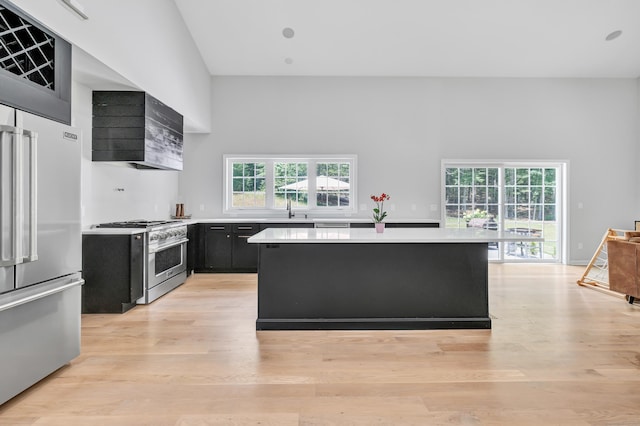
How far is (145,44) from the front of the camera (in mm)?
4035

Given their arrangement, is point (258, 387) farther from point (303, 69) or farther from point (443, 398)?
point (303, 69)

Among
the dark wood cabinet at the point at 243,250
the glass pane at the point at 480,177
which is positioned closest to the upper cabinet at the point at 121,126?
the dark wood cabinet at the point at 243,250

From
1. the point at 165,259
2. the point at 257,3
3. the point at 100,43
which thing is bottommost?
the point at 165,259

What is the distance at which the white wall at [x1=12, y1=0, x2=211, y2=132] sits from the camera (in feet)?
9.07

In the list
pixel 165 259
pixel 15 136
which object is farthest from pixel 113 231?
pixel 15 136

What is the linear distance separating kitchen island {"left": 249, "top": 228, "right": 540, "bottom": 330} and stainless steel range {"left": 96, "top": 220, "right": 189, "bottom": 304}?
165cm

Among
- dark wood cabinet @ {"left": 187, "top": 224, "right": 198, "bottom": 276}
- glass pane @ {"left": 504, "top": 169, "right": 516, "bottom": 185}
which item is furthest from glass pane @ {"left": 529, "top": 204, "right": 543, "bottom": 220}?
dark wood cabinet @ {"left": 187, "top": 224, "right": 198, "bottom": 276}

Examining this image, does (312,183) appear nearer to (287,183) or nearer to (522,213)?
(287,183)

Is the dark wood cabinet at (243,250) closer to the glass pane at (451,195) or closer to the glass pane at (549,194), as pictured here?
the glass pane at (451,195)

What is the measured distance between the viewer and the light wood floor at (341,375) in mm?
1936

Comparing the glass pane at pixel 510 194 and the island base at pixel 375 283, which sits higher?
the glass pane at pixel 510 194

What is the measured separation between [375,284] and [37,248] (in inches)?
97.9

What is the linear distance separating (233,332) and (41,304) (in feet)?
4.77

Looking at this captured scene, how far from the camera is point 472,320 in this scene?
10.6ft
